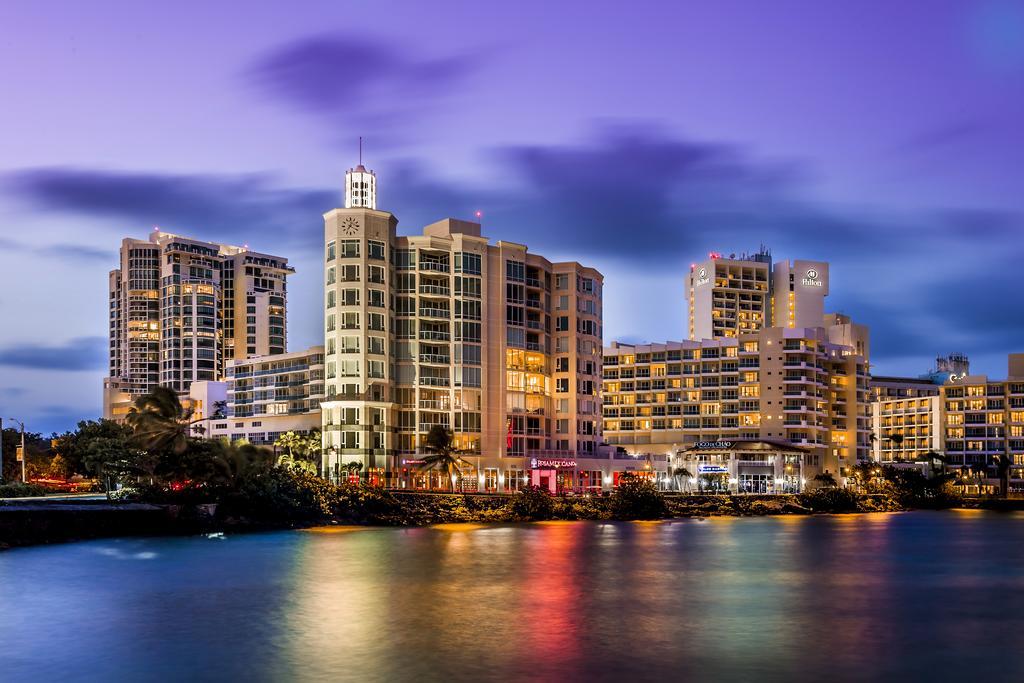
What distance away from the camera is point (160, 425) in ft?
324

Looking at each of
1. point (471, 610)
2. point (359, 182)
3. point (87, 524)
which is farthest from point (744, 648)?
point (359, 182)

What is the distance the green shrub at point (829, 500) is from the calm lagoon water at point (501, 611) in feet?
211

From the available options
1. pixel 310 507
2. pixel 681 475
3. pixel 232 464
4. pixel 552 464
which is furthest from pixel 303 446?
pixel 681 475

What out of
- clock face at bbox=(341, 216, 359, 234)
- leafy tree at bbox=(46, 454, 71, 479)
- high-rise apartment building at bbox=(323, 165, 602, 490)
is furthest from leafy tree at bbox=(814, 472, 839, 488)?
leafy tree at bbox=(46, 454, 71, 479)

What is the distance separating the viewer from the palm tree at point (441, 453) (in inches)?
5285

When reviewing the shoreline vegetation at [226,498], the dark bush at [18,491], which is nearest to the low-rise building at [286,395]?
the shoreline vegetation at [226,498]

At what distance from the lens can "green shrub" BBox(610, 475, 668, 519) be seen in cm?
13438

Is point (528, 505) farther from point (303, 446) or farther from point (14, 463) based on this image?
point (14, 463)

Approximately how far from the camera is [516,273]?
154m

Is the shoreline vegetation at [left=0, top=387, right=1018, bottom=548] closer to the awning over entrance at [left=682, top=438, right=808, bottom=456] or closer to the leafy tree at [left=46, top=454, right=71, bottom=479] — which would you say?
the leafy tree at [left=46, top=454, right=71, bottom=479]

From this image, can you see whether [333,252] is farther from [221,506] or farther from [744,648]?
[744,648]

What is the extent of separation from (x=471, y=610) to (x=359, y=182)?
9803cm

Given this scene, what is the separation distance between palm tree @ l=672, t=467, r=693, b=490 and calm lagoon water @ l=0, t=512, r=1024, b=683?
257 ft

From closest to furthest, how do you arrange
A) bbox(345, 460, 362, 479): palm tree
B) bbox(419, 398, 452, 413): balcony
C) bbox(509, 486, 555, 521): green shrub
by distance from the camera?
bbox(509, 486, 555, 521): green shrub → bbox(345, 460, 362, 479): palm tree → bbox(419, 398, 452, 413): balcony
